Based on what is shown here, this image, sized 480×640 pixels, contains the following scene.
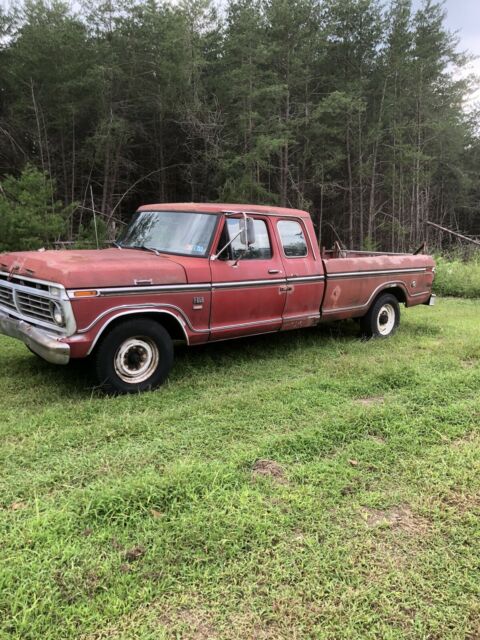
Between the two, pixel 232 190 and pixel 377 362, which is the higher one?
pixel 232 190

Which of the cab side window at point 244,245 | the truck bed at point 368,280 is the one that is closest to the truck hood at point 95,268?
the cab side window at point 244,245

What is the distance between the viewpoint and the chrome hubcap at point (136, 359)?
453 centimetres

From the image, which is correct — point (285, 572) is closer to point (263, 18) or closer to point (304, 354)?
point (304, 354)

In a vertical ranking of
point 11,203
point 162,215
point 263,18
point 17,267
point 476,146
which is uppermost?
point 263,18

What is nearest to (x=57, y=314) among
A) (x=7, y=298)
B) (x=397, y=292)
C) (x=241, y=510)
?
(x=7, y=298)

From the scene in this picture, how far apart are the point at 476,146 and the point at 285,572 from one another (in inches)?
1445

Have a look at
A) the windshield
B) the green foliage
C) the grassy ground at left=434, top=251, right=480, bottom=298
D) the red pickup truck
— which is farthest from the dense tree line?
the red pickup truck

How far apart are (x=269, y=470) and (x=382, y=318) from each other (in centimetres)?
474

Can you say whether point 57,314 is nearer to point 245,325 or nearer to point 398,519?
point 245,325

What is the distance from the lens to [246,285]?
5309 mm

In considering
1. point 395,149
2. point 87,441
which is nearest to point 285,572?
point 87,441

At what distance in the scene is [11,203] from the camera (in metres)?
11.1

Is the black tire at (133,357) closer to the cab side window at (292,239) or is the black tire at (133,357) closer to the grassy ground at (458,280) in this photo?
the cab side window at (292,239)

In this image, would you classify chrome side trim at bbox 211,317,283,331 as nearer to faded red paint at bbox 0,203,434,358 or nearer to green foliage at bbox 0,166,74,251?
faded red paint at bbox 0,203,434,358
